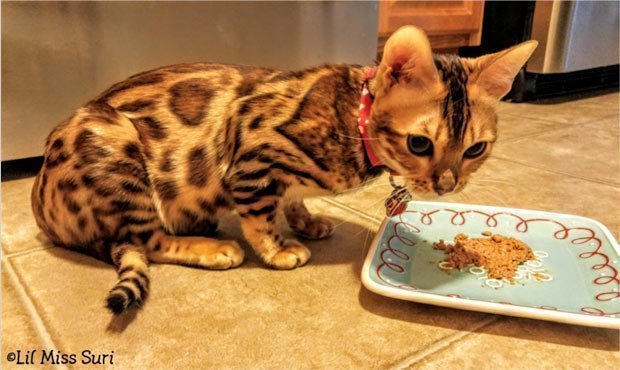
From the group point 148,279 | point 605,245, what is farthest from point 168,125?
point 605,245

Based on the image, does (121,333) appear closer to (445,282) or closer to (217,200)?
(217,200)

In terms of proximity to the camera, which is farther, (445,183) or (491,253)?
(491,253)

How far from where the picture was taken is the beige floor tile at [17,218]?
4.51 ft

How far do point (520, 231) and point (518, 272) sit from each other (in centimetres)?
21

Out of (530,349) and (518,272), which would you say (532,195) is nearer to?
(518,272)

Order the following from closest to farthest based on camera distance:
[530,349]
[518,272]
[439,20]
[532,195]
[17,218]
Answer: [530,349] → [518,272] → [17,218] → [532,195] → [439,20]

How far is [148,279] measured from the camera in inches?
46.0

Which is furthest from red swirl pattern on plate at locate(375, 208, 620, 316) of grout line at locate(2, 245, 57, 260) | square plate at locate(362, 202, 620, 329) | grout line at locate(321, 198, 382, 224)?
grout line at locate(2, 245, 57, 260)

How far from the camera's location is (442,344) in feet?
3.19

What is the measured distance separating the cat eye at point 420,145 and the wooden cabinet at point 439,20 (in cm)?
193

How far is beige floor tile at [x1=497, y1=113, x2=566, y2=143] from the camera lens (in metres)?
2.50

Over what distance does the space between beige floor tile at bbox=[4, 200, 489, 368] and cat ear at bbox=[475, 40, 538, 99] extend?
1.61ft

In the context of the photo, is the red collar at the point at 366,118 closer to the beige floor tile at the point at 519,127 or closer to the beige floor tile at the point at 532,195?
the beige floor tile at the point at 532,195

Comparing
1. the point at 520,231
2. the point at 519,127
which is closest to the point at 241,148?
the point at 520,231
